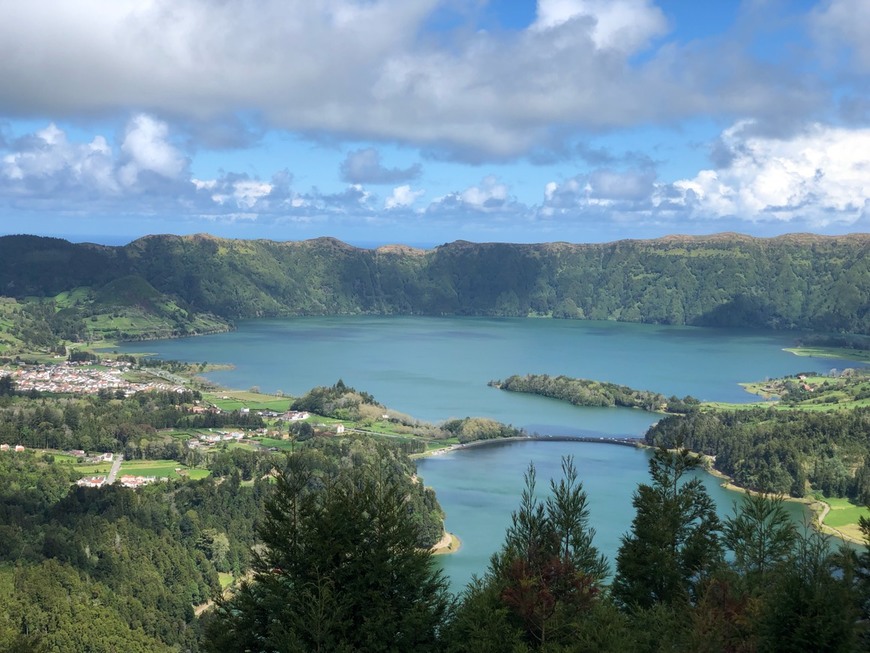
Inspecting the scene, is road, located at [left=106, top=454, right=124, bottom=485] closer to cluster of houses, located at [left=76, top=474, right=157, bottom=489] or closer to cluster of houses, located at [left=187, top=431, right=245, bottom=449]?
cluster of houses, located at [left=76, top=474, right=157, bottom=489]

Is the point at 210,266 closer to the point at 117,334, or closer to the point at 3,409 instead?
the point at 117,334

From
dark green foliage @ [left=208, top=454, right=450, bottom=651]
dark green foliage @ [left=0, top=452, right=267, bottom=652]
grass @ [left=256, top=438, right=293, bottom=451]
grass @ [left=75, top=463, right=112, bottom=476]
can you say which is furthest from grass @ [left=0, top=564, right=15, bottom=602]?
grass @ [left=256, top=438, right=293, bottom=451]

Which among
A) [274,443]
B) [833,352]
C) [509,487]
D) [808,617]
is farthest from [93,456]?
[833,352]

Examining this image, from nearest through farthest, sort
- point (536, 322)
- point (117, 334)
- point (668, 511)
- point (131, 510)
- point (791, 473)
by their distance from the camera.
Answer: point (668, 511), point (131, 510), point (791, 473), point (117, 334), point (536, 322)

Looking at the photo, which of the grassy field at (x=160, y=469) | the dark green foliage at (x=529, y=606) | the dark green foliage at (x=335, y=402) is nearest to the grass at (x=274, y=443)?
the grassy field at (x=160, y=469)

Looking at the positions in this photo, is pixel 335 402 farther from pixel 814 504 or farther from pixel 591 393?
pixel 814 504

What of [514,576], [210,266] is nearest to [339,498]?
[514,576]

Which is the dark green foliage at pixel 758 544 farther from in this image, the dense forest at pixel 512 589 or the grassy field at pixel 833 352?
the grassy field at pixel 833 352

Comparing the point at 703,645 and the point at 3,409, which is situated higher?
the point at 703,645
